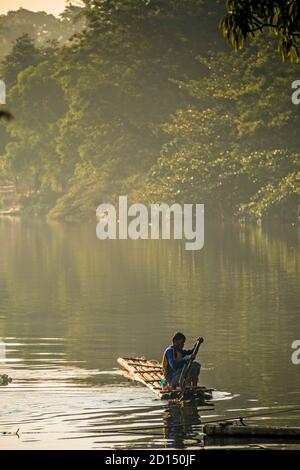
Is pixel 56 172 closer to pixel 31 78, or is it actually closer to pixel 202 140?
pixel 31 78

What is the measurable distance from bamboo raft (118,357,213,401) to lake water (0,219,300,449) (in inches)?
7.3

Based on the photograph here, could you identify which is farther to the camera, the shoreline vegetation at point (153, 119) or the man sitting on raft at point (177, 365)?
the shoreline vegetation at point (153, 119)

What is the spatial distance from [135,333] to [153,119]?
70299mm

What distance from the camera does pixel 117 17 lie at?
105688 mm

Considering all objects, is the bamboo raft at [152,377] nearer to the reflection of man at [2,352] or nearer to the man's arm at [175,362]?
the man's arm at [175,362]

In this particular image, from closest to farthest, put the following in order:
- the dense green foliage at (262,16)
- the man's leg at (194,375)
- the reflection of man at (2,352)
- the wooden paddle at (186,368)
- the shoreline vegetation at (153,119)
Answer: the dense green foliage at (262,16)
the wooden paddle at (186,368)
the man's leg at (194,375)
the reflection of man at (2,352)
the shoreline vegetation at (153,119)

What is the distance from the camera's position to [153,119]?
348 ft

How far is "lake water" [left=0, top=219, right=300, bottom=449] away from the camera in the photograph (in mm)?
23375

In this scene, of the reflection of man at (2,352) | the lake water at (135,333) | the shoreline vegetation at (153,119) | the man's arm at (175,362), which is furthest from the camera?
the shoreline vegetation at (153,119)

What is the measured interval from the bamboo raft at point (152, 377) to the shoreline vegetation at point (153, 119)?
51481mm

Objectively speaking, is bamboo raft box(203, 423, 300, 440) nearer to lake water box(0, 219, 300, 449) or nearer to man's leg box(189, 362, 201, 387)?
lake water box(0, 219, 300, 449)

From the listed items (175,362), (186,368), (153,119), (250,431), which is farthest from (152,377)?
(153,119)

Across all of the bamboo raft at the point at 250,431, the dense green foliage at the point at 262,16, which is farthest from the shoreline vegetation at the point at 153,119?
the bamboo raft at the point at 250,431

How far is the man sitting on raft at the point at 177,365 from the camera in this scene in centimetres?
2581
